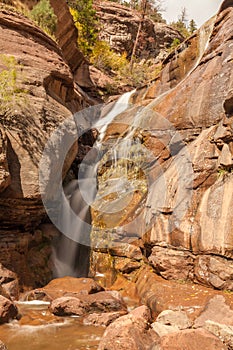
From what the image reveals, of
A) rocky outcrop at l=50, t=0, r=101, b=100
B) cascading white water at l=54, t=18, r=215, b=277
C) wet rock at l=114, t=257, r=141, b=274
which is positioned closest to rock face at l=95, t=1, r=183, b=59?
rocky outcrop at l=50, t=0, r=101, b=100

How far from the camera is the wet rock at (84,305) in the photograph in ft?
23.9

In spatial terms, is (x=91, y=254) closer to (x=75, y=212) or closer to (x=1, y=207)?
(x=75, y=212)

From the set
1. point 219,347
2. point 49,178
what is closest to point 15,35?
point 49,178

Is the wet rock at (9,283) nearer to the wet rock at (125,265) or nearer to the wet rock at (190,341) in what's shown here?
the wet rock at (125,265)

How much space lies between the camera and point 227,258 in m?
7.37

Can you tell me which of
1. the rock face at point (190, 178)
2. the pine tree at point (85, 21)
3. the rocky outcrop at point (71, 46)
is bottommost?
the rock face at point (190, 178)

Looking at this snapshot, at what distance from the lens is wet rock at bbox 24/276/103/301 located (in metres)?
8.28

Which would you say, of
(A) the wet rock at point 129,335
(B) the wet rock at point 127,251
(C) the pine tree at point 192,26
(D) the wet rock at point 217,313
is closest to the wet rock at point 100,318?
(A) the wet rock at point 129,335

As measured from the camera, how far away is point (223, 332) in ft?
17.5

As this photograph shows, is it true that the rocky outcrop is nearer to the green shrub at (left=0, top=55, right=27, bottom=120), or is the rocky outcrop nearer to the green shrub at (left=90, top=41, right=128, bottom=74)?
the green shrub at (left=90, top=41, right=128, bottom=74)

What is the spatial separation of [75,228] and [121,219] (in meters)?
2.11

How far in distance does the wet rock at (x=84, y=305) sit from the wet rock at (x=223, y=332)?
262 cm

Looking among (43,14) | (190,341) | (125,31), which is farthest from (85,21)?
(190,341)

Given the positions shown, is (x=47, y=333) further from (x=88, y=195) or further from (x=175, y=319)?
(x=88, y=195)
